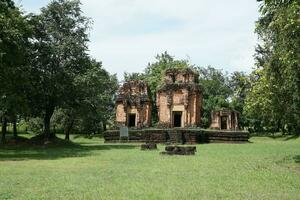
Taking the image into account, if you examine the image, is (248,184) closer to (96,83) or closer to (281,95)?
(281,95)

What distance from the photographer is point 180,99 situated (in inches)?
1623

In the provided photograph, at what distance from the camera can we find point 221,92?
65.9 metres

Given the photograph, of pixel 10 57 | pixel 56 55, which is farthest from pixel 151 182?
pixel 56 55

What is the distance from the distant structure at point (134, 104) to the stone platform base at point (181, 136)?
10.8 feet

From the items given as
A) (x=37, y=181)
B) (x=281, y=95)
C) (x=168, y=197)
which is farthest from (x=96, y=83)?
(x=168, y=197)

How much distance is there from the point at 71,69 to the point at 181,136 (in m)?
10.9

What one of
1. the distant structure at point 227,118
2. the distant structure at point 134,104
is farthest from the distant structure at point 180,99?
the distant structure at point 227,118

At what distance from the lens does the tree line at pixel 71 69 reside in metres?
16.4

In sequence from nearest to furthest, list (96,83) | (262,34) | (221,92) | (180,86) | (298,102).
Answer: (298,102), (262,34), (96,83), (180,86), (221,92)

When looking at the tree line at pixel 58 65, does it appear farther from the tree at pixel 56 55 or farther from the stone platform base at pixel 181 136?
the stone platform base at pixel 181 136

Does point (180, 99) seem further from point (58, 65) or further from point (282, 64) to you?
point (282, 64)

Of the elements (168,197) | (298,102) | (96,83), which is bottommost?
(168,197)

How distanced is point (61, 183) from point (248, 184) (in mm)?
4910

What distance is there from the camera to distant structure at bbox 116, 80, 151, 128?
139 ft
